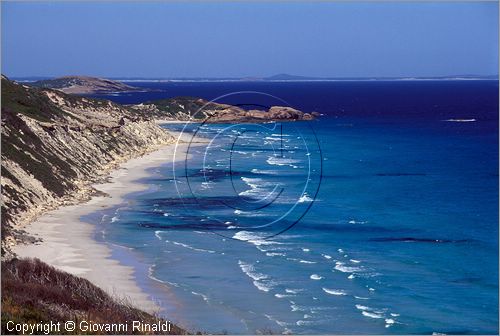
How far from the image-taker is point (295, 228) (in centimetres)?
3966

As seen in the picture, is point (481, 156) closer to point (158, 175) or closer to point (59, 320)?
point (158, 175)

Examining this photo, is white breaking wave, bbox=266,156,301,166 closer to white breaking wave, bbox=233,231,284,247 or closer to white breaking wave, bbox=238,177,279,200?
white breaking wave, bbox=238,177,279,200

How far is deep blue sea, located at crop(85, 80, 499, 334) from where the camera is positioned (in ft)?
81.8

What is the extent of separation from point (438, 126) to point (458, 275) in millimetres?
86842

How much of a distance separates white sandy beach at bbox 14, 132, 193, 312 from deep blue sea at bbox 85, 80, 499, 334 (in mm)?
619

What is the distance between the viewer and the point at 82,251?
105 feet

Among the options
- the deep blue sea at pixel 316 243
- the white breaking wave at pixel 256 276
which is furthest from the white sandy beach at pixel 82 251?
the white breaking wave at pixel 256 276

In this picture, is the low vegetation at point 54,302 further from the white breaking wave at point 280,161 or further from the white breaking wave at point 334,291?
the white breaking wave at point 280,161

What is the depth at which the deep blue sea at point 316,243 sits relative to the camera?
24.9 m

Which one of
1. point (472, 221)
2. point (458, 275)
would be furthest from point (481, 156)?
point (458, 275)

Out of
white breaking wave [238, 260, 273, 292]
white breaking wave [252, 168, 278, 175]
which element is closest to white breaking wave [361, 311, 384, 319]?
white breaking wave [238, 260, 273, 292]

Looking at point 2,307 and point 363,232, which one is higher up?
point 2,307

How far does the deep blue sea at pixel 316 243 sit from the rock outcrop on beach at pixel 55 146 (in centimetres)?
350

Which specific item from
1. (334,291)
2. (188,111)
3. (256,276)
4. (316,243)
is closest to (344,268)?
(334,291)
